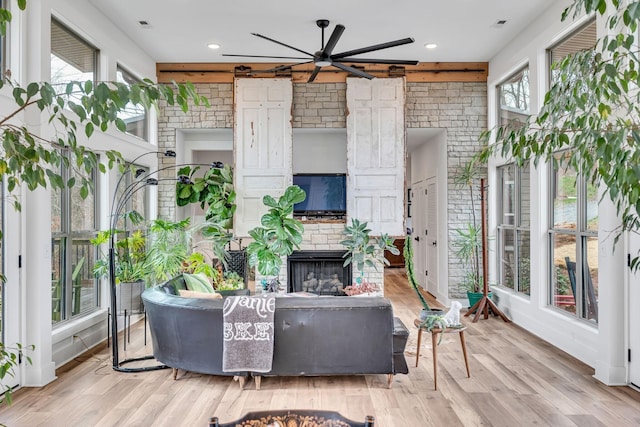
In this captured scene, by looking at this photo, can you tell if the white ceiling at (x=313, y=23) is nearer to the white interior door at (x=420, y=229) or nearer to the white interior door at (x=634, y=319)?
the white interior door at (x=634, y=319)

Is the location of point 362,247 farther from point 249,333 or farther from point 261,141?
point 249,333

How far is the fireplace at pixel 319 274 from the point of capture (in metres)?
6.63

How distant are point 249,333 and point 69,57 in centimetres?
321

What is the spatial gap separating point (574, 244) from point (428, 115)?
2851mm

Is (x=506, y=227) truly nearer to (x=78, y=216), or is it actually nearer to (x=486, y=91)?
(x=486, y=91)

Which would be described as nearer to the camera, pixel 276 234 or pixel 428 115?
pixel 276 234

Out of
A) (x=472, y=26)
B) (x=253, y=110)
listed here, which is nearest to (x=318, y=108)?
(x=253, y=110)

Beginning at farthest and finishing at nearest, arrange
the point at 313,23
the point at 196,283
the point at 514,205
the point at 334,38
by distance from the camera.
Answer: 1. the point at 514,205
2. the point at 313,23
3. the point at 196,283
4. the point at 334,38

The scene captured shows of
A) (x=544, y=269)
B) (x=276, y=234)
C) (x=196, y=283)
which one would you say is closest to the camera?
(x=196, y=283)

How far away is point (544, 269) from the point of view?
5.07 m

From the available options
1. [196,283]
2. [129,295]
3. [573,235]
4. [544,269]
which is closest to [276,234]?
[196,283]

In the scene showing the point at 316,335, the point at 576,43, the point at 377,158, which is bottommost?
the point at 316,335

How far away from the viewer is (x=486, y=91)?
664 cm

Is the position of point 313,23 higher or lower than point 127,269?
higher
